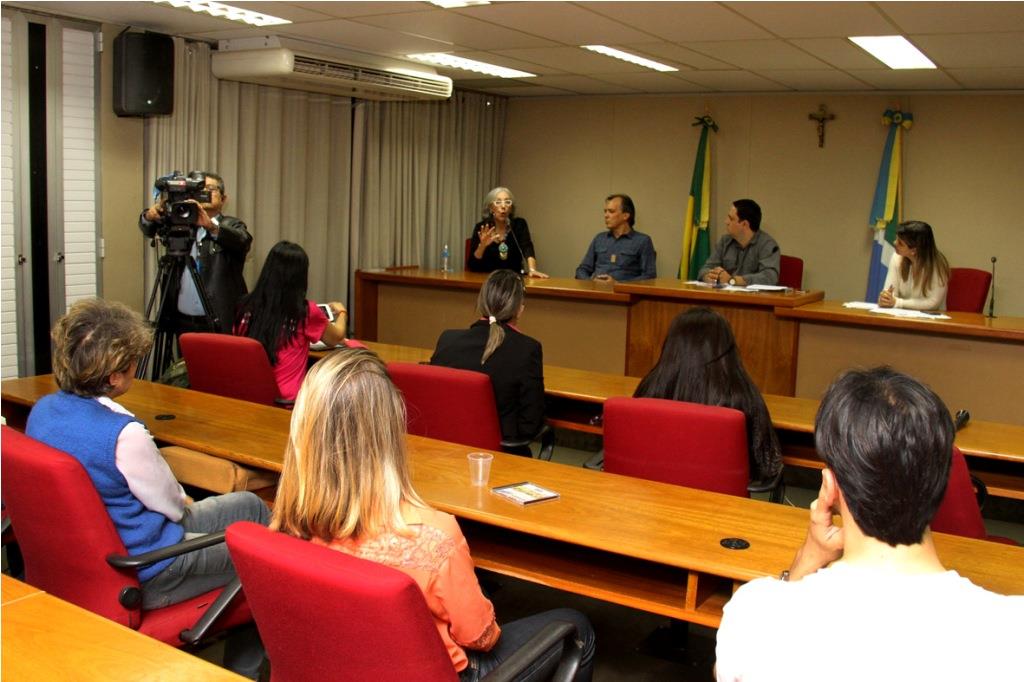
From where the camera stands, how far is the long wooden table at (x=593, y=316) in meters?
5.75

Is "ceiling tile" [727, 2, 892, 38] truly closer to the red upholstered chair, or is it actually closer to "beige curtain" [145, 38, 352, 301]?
the red upholstered chair

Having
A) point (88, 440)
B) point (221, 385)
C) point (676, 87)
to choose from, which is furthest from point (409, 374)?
point (676, 87)

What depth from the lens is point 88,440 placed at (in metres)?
2.34

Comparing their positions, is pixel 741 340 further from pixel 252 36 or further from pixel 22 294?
pixel 22 294

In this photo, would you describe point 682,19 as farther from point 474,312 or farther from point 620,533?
point 620,533

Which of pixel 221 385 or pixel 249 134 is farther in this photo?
pixel 249 134

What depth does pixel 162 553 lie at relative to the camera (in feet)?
7.30

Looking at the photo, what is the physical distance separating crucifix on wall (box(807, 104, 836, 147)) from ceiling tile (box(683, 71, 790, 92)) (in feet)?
1.29

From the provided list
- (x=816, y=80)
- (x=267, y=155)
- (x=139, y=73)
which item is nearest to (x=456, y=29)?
(x=139, y=73)

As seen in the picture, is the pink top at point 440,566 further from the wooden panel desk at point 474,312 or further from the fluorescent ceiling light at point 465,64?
the fluorescent ceiling light at point 465,64

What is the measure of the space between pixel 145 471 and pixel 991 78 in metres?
6.33

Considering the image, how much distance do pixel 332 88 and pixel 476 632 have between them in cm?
560

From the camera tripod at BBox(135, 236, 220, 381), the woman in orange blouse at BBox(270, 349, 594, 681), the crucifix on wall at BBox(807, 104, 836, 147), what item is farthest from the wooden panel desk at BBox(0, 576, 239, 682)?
the crucifix on wall at BBox(807, 104, 836, 147)

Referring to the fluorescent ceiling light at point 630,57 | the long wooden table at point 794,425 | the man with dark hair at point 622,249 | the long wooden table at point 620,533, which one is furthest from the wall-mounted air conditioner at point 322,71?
the long wooden table at point 620,533
